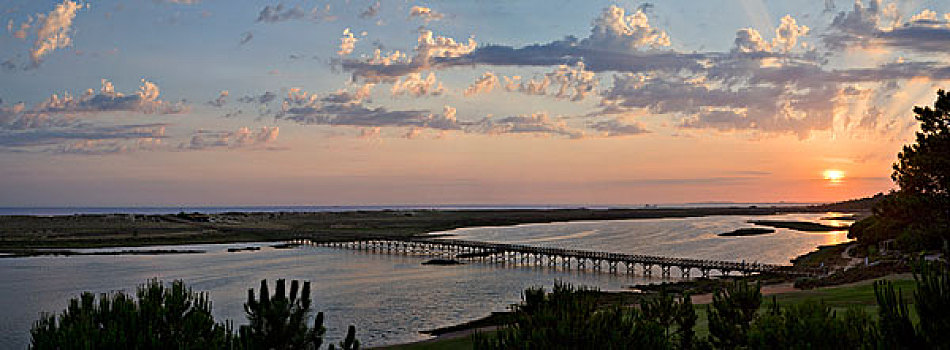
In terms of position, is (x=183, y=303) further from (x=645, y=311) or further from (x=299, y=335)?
(x=645, y=311)

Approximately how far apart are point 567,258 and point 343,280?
32.5 m

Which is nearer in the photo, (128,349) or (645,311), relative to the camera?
(128,349)

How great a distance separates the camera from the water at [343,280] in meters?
44.4

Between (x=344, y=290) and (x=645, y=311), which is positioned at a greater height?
(x=645, y=311)

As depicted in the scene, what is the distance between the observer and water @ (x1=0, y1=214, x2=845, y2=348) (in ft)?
146

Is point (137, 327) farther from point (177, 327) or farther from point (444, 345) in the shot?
point (444, 345)

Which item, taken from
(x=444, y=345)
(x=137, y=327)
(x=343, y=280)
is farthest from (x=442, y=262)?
(x=137, y=327)

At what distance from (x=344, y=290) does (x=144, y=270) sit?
27834 mm

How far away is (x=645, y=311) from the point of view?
→ 63.6 feet

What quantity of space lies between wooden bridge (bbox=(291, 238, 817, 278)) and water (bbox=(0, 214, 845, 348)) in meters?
3.26

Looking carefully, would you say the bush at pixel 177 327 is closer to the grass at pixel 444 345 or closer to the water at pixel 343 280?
the grass at pixel 444 345

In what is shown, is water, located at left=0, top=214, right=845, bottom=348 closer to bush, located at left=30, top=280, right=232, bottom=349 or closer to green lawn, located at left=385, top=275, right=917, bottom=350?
green lawn, located at left=385, top=275, right=917, bottom=350

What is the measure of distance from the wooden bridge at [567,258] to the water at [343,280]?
128 inches

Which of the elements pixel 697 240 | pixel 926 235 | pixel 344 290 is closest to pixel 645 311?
pixel 926 235
